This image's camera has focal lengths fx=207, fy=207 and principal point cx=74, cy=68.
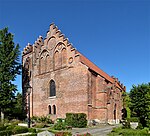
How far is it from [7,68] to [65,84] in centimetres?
1211

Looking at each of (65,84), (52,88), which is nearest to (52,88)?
(52,88)

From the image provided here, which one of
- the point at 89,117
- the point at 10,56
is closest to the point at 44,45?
the point at 10,56

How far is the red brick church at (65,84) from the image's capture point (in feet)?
105

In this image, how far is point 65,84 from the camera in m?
34.8

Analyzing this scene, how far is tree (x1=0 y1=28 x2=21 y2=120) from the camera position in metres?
37.2

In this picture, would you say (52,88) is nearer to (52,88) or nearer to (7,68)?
(52,88)

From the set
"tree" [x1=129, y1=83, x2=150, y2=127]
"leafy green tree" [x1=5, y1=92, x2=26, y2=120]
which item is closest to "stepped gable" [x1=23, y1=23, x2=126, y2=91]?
"tree" [x1=129, y1=83, x2=150, y2=127]

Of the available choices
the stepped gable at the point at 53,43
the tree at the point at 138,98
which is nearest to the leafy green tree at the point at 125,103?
the tree at the point at 138,98

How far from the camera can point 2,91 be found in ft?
122

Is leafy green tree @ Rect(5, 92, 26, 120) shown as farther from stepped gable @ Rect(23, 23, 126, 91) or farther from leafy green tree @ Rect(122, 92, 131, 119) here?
→ leafy green tree @ Rect(122, 92, 131, 119)

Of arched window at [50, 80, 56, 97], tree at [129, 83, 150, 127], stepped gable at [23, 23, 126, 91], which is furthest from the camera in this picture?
arched window at [50, 80, 56, 97]

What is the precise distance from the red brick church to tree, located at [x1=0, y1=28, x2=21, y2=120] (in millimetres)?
3687

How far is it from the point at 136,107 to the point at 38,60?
20.3 metres

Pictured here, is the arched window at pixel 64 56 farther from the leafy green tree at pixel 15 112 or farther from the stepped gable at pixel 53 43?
the leafy green tree at pixel 15 112
